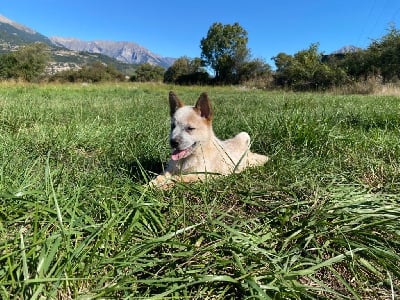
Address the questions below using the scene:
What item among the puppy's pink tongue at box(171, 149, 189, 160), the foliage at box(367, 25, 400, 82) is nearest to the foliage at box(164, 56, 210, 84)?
the foliage at box(367, 25, 400, 82)

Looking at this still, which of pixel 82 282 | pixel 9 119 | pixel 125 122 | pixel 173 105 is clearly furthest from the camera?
A: pixel 125 122

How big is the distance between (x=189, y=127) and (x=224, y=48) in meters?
48.2

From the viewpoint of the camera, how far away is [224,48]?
48594 mm

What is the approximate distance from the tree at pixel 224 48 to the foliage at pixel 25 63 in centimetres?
2646

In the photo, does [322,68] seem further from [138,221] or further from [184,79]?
[138,221]

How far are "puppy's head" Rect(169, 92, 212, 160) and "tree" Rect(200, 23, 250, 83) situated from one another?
42926 mm

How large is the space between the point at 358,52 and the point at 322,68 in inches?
176

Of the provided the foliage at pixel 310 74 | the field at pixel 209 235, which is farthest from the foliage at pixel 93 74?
the field at pixel 209 235

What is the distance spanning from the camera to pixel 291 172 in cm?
243

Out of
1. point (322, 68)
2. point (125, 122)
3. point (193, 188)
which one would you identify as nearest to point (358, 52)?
point (322, 68)

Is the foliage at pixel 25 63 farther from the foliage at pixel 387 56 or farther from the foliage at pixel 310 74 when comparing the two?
the foliage at pixel 387 56

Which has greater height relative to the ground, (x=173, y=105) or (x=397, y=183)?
(x=173, y=105)

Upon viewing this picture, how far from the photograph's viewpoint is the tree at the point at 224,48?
1796 inches

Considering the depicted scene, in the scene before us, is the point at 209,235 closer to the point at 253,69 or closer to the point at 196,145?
the point at 196,145
